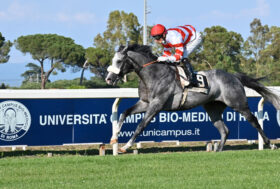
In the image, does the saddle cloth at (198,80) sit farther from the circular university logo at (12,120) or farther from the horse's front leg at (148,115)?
the circular university logo at (12,120)

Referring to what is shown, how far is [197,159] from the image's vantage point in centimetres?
656

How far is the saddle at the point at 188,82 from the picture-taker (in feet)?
23.5

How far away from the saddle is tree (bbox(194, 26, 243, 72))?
35.8 metres

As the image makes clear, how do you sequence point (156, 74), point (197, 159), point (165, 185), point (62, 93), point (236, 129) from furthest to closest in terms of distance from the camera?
point (236, 129) → point (62, 93) → point (156, 74) → point (197, 159) → point (165, 185)

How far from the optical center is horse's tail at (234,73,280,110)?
8156mm

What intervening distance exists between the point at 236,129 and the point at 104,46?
43.3 metres

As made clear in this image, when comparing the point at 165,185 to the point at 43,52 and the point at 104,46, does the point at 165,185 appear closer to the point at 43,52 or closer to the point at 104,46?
the point at 104,46

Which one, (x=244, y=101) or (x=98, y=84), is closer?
(x=244, y=101)

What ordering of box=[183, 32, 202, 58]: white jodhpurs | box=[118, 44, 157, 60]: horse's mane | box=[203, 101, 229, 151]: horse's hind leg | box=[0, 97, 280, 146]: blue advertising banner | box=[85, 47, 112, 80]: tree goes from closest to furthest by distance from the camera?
1. box=[118, 44, 157, 60]: horse's mane
2. box=[183, 32, 202, 58]: white jodhpurs
3. box=[203, 101, 229, 151]: horse's hind leg
4. box=[0, 97, 280, 146]: blue advertising banner
5. box=[85, 47, 112, 80]: tree

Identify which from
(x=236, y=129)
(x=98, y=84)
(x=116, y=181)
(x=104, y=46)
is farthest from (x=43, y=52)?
(x=116, y=181)

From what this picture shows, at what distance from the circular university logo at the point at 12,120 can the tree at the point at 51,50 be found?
47.6 metres

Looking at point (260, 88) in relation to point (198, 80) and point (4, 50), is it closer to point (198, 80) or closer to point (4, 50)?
point (198, 80)

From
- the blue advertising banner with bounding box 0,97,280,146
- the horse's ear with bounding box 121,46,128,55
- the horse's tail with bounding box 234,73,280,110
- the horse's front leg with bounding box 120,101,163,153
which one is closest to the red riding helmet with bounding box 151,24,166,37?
the horse's ear with bounding box 121,46,128,55

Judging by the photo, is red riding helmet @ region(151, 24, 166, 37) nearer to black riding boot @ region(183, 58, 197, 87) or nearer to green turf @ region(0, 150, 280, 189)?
black riding boot @ region(183, 58, 197, 87)
